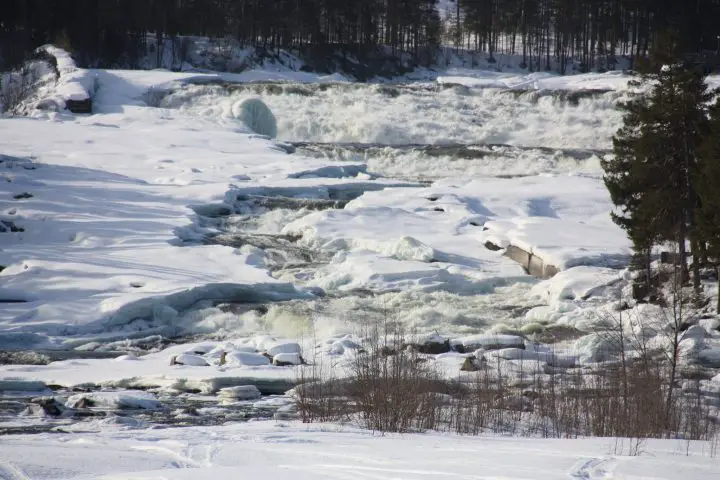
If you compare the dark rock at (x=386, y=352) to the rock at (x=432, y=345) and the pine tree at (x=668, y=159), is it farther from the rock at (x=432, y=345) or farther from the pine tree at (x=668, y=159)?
the pine tree at (x=668, y=159)

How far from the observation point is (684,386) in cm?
1253

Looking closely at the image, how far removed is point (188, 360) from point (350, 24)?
65513 mm

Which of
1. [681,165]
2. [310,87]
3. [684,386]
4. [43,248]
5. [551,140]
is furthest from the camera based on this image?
[310,87]

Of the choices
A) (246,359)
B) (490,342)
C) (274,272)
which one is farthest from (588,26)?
(246,359)

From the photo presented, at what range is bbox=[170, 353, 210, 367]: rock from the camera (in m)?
13.8

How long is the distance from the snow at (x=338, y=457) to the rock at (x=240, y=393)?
3372 mm

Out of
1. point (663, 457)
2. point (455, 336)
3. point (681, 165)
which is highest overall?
point (681, 165)

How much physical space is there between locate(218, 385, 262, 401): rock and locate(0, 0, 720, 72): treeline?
4762cm

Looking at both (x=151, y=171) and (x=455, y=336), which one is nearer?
(x=455, y=336)

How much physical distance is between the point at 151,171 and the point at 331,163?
5938 millimetres

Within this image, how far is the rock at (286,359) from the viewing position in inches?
541

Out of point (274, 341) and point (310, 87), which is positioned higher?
point (310, 87)

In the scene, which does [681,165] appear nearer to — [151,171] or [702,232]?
[702,232]

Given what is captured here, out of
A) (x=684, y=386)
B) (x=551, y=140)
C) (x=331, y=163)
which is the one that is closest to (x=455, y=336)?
(x=684, y=386)
